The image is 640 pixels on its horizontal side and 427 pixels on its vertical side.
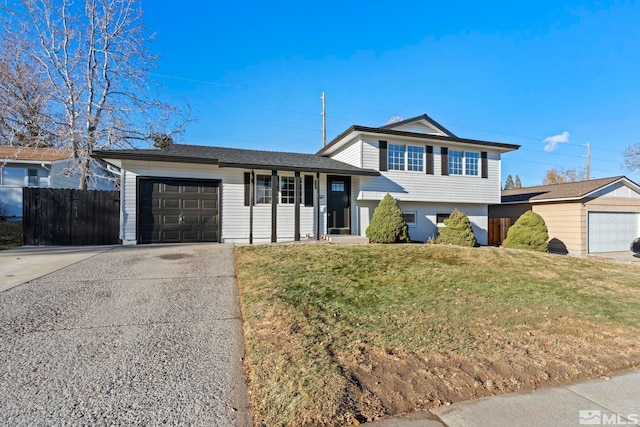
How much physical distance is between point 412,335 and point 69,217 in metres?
11.5

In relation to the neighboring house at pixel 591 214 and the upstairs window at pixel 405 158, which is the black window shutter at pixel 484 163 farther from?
the neighboring house at pixel 591 214

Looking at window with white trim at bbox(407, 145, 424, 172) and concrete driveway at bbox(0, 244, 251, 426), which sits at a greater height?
window with white trim at bbox(407, 145, 424, 172)

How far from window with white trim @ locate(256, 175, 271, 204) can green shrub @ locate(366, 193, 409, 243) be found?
3.95 meters

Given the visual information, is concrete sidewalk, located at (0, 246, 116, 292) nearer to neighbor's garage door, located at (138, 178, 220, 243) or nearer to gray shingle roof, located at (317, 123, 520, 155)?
neighbor's garage door, located at (138, 178, 220, 243)

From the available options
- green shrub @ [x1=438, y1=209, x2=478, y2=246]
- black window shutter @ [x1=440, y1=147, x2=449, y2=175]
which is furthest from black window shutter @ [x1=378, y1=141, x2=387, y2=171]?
green shrub @ [x1=438, y1=209, x2=478, y2=246]

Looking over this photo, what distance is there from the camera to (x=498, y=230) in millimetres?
15016

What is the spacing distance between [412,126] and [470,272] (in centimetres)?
923

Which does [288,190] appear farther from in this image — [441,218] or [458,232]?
[441,218]

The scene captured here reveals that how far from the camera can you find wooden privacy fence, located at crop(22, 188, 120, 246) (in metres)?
9.80

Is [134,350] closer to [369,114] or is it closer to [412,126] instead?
[412,126]

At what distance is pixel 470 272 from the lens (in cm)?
659

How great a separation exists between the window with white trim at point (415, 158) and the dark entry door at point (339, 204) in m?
2.75

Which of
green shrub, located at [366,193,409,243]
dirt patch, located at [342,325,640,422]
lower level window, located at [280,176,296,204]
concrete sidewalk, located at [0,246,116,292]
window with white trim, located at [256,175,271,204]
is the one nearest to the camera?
dirt patch, located at [342,325,640,422]

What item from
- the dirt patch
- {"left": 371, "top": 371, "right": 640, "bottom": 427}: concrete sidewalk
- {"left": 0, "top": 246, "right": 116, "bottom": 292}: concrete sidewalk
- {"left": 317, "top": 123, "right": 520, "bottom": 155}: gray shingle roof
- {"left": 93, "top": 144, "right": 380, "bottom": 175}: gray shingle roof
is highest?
{"left": 317, "top": 123, "right": 520, "bottom": 155}: gray shingle roof
